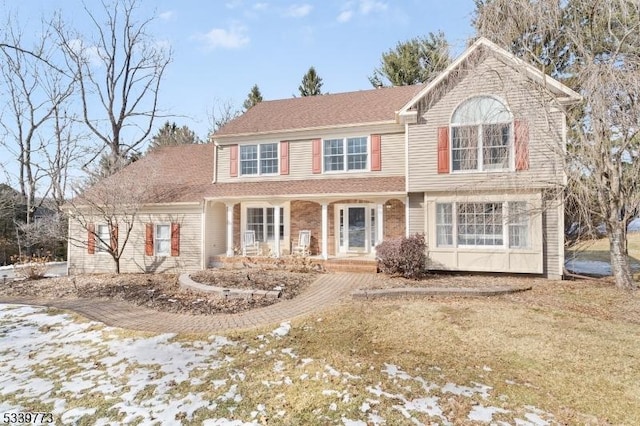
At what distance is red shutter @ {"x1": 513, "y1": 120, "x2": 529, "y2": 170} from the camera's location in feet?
32.7

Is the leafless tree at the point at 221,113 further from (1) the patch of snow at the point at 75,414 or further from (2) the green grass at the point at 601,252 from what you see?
(1) the patch of snow at the point at 75,414

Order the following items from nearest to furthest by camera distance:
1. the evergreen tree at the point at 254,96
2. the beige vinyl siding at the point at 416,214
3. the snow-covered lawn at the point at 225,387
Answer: the snow-covered lawn at the point at 225,387, the beige vinyl siding at the point at 416,214, the evergreen tree at the point at 254,96

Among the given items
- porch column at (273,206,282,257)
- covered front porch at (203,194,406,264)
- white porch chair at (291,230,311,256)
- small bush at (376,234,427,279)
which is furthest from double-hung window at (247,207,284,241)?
small bush at (376,234,427,279)

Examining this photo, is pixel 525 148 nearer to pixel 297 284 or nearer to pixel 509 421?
pixel 297 284

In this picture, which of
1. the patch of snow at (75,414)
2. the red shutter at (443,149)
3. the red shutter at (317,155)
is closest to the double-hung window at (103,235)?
the red shutter at (317,155)

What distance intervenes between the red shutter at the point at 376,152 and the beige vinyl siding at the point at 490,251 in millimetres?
2547

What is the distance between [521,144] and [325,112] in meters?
8.15

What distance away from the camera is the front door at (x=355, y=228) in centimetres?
1383

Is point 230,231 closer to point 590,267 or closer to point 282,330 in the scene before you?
point 282,330

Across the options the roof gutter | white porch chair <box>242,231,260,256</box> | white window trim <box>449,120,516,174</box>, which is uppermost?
the roof gutter

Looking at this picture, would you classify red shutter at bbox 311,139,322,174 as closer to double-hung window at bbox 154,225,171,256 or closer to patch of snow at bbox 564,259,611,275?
double-hung window at bbox 154,225,171,256

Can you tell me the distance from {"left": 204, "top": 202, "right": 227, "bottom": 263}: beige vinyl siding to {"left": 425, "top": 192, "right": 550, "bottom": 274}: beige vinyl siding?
30.4 ft

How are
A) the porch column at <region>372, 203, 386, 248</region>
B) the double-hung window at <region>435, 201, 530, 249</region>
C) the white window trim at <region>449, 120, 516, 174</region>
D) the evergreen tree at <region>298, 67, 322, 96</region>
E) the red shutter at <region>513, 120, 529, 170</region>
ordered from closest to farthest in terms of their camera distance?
the red shutter at <region>513, 120, 529, 170</region> < the white window trim at <region>449, 120, 516, 174</region> < the double-hung window at <region>435, 201, 530, 249</region> < the porch column at <region>372, 203, 386, 248</region> < the evergreen tree at <region>298, 67, 322, 96</region>

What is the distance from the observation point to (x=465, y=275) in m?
Answer: 11.2
